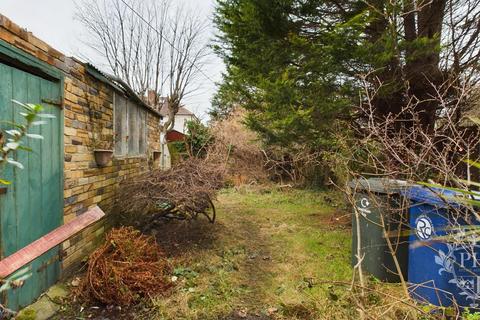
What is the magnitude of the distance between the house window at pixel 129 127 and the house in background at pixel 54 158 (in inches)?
5.2

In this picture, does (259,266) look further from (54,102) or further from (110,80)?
(110,80)

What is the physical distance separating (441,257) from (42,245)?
3152 mm

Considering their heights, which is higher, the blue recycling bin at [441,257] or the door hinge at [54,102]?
the door hinge at [54,102]

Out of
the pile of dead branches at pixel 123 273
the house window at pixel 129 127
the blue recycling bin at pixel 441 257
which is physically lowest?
the pile of dead branches at pixel 123 273

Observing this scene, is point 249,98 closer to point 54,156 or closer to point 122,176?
point 122,176

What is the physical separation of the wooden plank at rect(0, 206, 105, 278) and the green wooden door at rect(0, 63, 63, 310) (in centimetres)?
163

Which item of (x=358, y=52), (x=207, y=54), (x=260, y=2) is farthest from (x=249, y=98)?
(x=207, y=54)

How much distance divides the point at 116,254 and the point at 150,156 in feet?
14.8

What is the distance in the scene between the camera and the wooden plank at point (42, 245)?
1060mm

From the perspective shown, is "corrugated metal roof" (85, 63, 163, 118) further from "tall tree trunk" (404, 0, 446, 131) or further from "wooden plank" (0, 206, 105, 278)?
"tall tree trunk" (404, 0, 446, 131)

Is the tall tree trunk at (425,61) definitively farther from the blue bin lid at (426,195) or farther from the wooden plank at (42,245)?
the wooden plank at (42,245)

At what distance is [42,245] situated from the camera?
3.89ft

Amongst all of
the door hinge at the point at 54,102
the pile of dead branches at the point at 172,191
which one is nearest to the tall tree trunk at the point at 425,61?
the pile of dead branches at the point at 172,191

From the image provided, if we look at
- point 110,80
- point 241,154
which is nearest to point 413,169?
point 110,80
